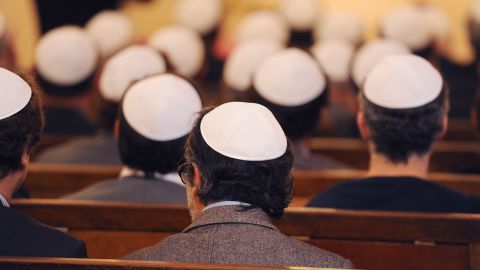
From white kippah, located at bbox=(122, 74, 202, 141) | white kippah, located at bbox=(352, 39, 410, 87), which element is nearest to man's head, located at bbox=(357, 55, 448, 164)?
white kippah, located at bbox=(122, 74, 202, 141)

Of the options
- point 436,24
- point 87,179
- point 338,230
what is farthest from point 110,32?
point 338,230

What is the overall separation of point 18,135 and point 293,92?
5.98 ft

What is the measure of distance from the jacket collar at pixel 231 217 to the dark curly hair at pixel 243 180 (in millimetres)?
21

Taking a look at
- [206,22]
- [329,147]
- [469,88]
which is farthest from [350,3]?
[329,147]

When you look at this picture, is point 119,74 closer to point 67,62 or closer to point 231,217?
point 67,62

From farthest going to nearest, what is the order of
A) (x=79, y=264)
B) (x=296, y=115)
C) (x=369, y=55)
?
1. (x=369, y=55)
2. (x=296, y=115)
3. (x=79, y=264)

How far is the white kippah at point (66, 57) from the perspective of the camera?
5.23 m

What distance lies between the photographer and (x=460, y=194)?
9.70 feet

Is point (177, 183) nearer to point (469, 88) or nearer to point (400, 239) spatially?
point (400, 239)

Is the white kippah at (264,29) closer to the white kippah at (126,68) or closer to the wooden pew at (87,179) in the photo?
the white kippah at (126,68)

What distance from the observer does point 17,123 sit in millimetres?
2389

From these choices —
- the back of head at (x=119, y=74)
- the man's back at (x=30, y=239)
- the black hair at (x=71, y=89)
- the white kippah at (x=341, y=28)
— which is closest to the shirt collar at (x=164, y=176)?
the back of head at (x=119, y=74)

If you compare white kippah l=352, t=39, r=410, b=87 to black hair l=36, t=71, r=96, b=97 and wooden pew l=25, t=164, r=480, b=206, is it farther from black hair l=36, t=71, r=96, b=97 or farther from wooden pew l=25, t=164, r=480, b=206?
black hair l=36, t=71, r=96, b=97

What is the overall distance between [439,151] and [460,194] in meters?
1.56
